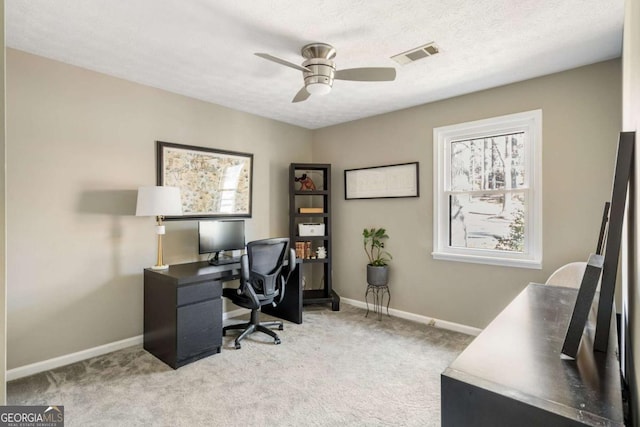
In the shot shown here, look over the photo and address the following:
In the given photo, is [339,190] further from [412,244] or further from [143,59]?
[143,59]

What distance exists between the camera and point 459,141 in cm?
344

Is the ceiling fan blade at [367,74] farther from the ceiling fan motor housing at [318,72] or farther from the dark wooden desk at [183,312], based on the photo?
the dark wooden desk at [183,312]

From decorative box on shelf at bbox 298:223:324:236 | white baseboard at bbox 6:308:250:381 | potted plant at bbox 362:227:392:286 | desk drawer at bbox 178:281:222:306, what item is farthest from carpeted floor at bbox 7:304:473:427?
decorative box on shelf at bbox 298:223:324:236

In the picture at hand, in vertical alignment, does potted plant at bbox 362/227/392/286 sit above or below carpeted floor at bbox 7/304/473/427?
above

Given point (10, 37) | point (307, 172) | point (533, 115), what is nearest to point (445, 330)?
point (533, 115)

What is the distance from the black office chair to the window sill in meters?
1.67

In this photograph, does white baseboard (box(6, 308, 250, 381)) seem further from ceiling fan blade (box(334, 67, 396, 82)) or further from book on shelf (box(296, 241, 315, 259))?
ceiling fan blade (box(334, 67, 396, 82))

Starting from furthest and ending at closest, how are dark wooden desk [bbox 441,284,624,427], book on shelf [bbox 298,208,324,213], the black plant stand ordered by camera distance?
book on shelf [bbox 298,208,324,213], the black plant stand, dark wooden desk [bbox 441,284,624,427]

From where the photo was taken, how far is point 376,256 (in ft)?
13.2

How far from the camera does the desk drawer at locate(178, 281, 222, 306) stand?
2.64 metres

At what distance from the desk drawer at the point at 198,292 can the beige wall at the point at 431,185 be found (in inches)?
76.0

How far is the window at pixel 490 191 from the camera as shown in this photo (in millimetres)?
2932

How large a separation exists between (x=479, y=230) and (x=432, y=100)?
1454mm

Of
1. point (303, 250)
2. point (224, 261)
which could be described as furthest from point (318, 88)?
point (303, 250)
